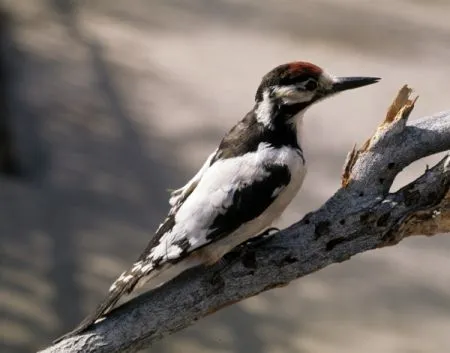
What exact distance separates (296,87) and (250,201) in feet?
0.61

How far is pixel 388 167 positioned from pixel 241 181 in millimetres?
228

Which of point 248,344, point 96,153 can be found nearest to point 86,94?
point 96,153

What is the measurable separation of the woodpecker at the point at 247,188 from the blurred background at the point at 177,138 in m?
1.14

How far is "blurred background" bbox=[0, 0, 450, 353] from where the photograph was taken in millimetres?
2482

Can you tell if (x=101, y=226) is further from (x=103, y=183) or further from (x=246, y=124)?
(x=246, y=124)

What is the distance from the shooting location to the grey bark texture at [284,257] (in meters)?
1.33

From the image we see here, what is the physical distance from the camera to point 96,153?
2.86 metres

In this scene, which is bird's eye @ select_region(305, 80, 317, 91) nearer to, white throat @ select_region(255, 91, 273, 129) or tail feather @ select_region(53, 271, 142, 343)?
white throat @ select_region(255, 91, 273, 129)

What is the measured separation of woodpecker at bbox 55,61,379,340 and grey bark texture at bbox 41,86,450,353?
27mm

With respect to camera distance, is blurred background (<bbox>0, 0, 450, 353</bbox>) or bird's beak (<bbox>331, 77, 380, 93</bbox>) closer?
bird's beak (<bbox>331, 77, 380, 93</bbox>)

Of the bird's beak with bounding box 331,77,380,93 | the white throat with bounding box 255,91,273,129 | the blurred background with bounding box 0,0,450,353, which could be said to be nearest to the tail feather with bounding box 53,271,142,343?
the white throat with bounding box 255,91,273,129

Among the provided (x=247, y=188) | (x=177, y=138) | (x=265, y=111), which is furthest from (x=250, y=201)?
(x=177, y=138)

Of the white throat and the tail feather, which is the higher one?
the white throat

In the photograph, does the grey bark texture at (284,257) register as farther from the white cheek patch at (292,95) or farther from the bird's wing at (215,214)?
the white cheek patch at (292,95)
